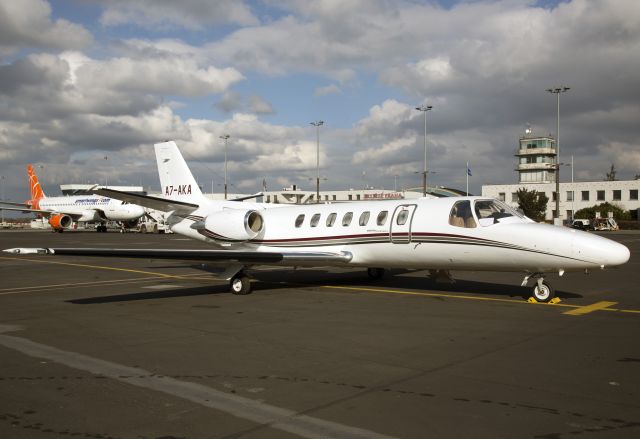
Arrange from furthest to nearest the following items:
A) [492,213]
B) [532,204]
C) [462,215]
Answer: [532,204], [462,215], [492,213]

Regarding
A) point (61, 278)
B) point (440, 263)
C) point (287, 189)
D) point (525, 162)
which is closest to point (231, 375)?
point (440, 263)

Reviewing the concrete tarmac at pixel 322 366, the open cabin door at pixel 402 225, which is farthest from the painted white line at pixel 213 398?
the open cabin door at pixel 402 225

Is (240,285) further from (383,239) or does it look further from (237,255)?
(383,239)

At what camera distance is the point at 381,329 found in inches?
381

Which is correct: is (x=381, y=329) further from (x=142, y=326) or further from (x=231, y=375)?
(x=142, y=326)

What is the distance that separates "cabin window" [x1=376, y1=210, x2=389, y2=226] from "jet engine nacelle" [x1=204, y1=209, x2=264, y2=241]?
4.31 meters

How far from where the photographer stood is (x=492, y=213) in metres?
13.1

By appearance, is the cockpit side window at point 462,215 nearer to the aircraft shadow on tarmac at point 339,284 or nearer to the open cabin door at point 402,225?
the open cabin door at point 402,225

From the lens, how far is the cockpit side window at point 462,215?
13117 mm

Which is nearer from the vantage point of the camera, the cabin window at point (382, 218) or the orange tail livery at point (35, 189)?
the cabin window at point (382, 218)

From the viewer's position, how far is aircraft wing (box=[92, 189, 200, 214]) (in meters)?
15.6

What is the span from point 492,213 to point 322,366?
292 inches

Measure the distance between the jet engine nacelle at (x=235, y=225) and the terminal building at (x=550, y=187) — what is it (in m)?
72.5

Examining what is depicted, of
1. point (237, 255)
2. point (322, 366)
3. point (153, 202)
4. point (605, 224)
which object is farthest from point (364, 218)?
point (605, 224)
